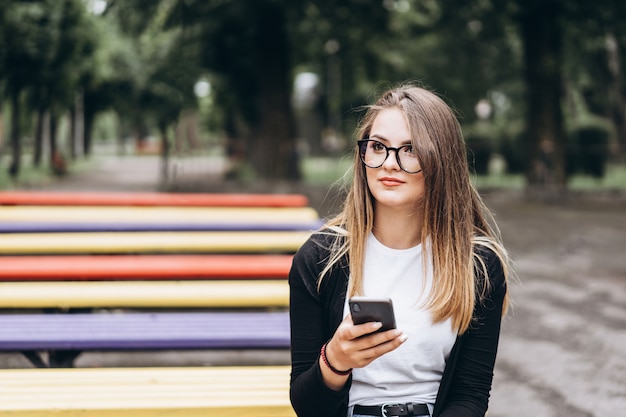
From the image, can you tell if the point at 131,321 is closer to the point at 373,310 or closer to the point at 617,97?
the point at 373,310

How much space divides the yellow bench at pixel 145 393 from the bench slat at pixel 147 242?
1.46m

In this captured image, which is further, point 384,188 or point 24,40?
point 24,40

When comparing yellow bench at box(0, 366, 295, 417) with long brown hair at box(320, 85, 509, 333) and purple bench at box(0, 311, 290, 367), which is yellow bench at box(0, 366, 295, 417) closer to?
purple bench at box(0, 311, 290, 367)

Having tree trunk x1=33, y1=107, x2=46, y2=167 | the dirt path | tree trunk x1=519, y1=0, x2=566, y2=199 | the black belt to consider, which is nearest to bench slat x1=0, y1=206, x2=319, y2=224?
the dirt path

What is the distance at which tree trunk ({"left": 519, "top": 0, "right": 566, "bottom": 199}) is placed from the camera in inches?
571

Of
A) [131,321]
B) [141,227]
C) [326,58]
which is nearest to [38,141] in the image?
[326,58]

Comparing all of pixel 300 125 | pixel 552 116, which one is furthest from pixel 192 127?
pixel 552 116

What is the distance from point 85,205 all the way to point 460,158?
3.88 meters

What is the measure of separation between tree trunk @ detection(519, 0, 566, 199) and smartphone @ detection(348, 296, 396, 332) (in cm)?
1311

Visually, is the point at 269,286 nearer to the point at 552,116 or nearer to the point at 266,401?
the point at 266,401

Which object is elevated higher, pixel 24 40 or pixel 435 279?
pixel 24 40

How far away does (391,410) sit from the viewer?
7.11 ft

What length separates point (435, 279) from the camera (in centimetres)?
217

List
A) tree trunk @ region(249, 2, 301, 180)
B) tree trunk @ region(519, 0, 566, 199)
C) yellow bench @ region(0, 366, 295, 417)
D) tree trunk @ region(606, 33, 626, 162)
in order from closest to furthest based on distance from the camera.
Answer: yellow bench @ region(0, 366, 295, 417)
tree trunk @ region(519, 0, 566, 199)
tree trunk @ region(249, 2, 301, 180)
tree trunk @ region(606, 33, 626, 162)
